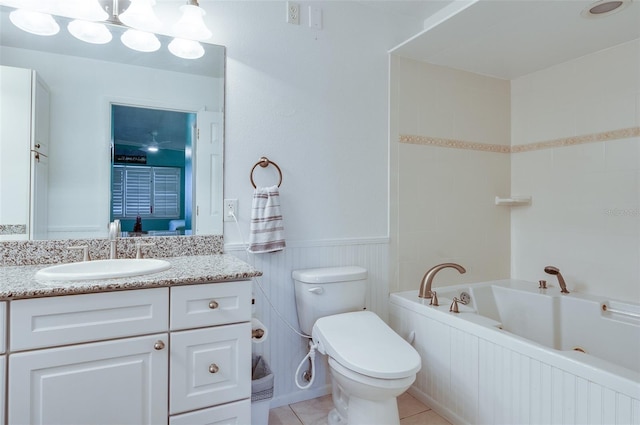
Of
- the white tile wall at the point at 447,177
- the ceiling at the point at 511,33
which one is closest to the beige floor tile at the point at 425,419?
the white tile wall at the point at 447,177

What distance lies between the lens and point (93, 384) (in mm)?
1159

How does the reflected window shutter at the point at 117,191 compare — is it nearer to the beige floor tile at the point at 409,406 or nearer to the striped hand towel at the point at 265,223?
the striped hand towel at the point at 265,223

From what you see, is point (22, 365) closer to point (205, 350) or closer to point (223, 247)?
point (205, 350)

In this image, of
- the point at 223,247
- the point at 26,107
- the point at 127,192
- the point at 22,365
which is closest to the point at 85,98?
the point at 26,107

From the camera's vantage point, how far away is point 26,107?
150 centimetres

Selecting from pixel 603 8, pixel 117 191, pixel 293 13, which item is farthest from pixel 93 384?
pixel 603 8

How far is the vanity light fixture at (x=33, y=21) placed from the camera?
148 cm

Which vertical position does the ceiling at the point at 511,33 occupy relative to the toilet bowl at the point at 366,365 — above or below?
above

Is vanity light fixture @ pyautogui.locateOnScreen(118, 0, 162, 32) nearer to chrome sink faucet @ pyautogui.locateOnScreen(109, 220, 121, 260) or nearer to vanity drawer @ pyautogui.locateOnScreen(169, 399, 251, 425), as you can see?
chrome sink faucet @ pyautogui.locateOnScreen(109, 220, 121, 260)

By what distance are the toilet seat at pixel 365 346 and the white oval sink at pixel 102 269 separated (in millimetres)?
773

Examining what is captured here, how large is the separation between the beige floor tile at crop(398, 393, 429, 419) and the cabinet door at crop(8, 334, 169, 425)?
1248 mm

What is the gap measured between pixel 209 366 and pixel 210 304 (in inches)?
9.1

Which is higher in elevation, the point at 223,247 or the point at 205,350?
the point at 223,247

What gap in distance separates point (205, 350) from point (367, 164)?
139 centimetres
